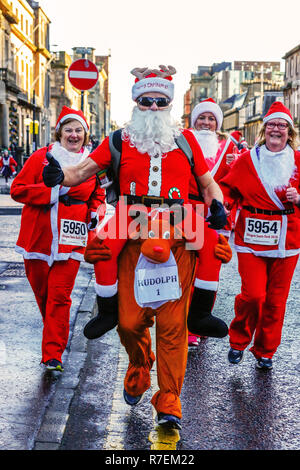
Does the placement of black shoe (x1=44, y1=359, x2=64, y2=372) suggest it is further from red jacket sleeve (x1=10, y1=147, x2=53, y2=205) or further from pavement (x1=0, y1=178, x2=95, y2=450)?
red jacket sleeve (x1=10, y1=147, x2=53, y2=205)

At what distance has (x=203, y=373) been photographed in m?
5.24

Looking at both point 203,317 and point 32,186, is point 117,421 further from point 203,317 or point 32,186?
point 32,186

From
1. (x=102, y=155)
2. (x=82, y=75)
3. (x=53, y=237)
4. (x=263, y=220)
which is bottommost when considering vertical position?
(x=53, y=237)

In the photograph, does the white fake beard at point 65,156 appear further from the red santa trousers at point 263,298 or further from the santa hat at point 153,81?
the red santa trousers at point 263,298

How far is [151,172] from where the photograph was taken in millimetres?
3967

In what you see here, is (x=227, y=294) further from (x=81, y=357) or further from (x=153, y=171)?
(x=153, y=171)

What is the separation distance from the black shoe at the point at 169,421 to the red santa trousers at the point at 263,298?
4.95 ft

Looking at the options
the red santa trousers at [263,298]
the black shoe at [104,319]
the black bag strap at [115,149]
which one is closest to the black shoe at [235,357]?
the red santa trousers at [263,298]

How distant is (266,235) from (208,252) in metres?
1.37

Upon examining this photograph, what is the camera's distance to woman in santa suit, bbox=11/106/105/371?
509 centimetres

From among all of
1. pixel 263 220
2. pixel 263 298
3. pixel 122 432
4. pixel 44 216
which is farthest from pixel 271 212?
pixel 122 432
